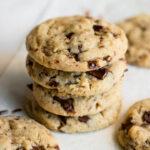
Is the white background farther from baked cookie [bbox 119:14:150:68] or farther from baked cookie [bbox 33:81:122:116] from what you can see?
baked cookie [bbox 33:81:122:116]

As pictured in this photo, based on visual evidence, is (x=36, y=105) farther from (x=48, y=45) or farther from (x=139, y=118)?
(x=139, y=118)

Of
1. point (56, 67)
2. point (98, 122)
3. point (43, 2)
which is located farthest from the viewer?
point (43, 2)

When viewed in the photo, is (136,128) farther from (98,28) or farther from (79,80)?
(98,28)

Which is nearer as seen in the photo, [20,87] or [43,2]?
[20,87]

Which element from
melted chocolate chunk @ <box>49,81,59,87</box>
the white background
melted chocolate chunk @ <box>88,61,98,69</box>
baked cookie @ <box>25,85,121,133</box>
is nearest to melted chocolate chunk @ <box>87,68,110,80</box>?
melted chocolate chunk @ <box>88,61,98,69</box>

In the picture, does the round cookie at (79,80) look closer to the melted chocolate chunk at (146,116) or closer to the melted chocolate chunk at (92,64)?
the melted chocolate chunk at (92,64)

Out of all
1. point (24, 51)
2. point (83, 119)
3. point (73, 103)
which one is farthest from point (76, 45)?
point (24, 51)

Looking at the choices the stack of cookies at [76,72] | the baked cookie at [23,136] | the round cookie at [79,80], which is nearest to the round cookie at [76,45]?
the stack of cookies at [76,72]

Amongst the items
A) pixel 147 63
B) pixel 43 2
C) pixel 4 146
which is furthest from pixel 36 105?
pixel 43 2
